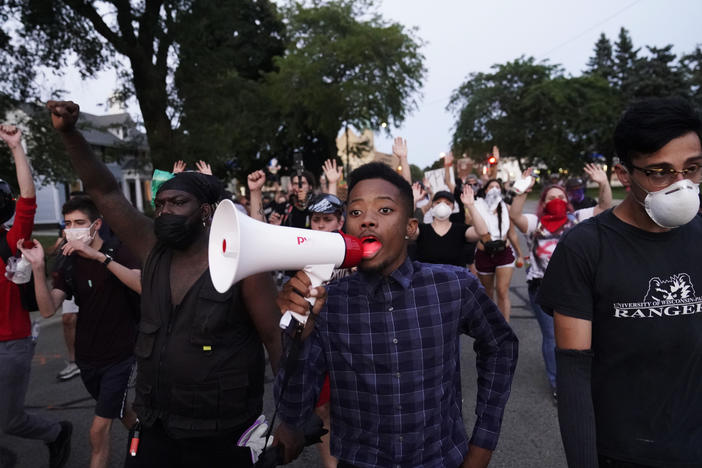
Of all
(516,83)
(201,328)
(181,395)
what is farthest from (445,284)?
(516,83)

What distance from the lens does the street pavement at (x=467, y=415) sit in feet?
11.4

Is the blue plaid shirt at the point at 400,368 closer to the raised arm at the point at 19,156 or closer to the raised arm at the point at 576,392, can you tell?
the raised arm at the point at 576,392

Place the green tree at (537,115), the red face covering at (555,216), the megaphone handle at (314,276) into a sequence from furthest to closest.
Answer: the green tree at (537,115) → the red face covering at (555,216) → the megaphone handle at (314,276)

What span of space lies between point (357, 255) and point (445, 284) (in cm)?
49

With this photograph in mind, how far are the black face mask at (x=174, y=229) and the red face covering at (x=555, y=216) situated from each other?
3.45m

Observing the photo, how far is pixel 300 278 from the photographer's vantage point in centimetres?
142

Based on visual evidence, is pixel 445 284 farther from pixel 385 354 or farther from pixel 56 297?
pixel 56 297

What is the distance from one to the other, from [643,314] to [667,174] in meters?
0.45

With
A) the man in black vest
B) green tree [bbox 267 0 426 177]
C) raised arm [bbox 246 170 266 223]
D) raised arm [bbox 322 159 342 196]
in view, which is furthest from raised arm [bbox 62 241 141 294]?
green tree [bbox 267 0 426 177]

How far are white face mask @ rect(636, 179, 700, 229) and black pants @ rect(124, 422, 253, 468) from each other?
5.95 ft

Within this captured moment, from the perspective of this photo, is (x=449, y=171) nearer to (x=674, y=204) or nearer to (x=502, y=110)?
(x=674, y=204)

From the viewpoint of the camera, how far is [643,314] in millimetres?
1568

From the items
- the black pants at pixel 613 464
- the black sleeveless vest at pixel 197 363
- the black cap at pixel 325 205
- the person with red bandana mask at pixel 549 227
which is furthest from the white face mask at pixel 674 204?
the person with red bandana mask at pixel 549 227

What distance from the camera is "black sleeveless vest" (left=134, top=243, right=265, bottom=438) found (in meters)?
1.98
